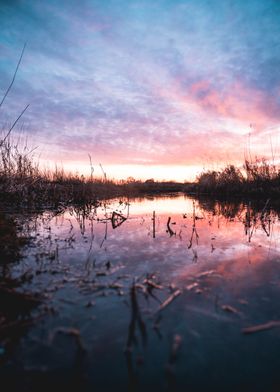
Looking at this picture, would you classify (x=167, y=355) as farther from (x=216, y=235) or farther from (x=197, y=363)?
(x=216, y=235)

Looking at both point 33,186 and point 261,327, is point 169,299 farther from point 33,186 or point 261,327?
point 33,186

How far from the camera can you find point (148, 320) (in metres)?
2.06

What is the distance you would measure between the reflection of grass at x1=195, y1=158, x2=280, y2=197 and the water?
988 cm

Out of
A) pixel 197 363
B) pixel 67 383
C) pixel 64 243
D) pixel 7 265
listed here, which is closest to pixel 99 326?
pixel 67 383

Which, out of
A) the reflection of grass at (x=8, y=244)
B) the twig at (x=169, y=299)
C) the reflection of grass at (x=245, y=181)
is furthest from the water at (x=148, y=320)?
the reflection of grass at (x=245, y=181)

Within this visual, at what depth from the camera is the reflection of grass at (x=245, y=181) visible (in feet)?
41.2

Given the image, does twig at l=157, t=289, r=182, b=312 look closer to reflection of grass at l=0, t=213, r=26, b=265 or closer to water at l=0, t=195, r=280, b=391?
water at l=0, t=195, r=280, b=391

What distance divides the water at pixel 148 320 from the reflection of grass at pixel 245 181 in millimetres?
9877

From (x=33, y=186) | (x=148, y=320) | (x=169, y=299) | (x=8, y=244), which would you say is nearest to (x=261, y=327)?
(x=169, y=299)

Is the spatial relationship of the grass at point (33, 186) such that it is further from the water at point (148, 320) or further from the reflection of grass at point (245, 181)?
the reflection of grass at point (245, 181)

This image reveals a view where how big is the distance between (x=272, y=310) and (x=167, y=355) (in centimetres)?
125

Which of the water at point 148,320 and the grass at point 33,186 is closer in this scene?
the water at point 148,320

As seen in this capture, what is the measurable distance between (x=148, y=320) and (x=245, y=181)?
49.3ft

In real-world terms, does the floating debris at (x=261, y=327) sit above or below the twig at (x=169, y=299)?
below
